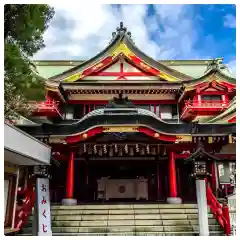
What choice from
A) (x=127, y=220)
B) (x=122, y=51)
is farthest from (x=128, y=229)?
(x=122, y=51)

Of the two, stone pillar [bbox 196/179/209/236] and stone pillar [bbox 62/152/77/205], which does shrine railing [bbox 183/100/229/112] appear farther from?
stone pillar [bbox 62/152/77/205]

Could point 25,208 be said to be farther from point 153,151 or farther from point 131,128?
point 153,151

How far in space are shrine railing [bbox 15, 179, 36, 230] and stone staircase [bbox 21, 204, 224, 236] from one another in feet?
0.94

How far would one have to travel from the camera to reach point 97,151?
39.4ft

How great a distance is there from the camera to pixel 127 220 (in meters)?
9.70

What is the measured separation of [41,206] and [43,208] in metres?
0.09

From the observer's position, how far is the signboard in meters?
7.88

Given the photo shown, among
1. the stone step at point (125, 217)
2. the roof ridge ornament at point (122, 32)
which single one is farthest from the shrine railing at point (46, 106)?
the stone step at point (125, 217)

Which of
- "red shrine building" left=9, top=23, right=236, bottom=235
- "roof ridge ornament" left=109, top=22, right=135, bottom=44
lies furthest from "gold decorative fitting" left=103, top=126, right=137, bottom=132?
"roof ridge ornament" left=109, top=22, right=135, bottom=44

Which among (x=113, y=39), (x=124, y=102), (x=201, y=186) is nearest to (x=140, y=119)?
(x=124, y=102)

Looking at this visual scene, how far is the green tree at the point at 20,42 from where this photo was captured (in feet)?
21.2

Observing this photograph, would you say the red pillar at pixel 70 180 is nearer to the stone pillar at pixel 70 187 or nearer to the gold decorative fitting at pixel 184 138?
the stone pillar at pixel 70 187

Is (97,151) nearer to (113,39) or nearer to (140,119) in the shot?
(140,119)

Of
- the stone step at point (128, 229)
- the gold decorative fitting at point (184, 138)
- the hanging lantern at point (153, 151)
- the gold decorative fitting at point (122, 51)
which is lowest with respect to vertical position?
the stone step at point (128, 229)
